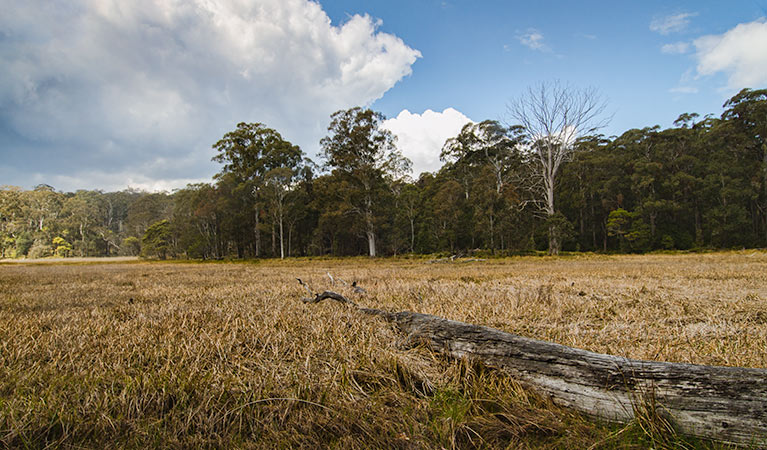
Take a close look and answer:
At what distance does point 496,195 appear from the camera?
997 inches

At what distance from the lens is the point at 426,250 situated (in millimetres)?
35719

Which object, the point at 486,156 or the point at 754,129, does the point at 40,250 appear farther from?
the point at 754,129

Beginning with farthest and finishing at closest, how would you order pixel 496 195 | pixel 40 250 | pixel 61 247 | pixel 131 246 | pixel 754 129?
1. pixel 131 246
2. pixel 61 247
3. pixel 40 250
4. pixel 754 129
5. pixel 496 195

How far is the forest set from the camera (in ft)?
93.4

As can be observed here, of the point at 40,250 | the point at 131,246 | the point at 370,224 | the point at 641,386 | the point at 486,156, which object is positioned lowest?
the point at 641,386

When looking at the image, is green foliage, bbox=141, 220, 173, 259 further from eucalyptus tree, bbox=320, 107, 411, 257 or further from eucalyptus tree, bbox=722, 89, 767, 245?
eucalyptus tree, bbox=722, 89, 767, 245

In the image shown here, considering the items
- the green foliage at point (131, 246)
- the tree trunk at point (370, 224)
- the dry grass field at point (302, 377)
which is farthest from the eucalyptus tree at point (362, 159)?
the green foliage at point (131, 246)

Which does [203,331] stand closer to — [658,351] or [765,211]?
[658,351]

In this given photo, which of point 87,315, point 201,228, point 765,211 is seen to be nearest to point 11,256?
point 201,228

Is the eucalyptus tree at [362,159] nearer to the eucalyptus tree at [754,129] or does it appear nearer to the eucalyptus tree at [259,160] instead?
the eucalyptus tree at [259,160]

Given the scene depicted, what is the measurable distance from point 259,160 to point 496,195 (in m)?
25.7

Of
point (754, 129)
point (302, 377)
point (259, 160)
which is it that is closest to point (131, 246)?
point (259, 160)

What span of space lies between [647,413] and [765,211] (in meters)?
44.8

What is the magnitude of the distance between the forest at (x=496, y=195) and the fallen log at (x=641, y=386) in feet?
78.0
